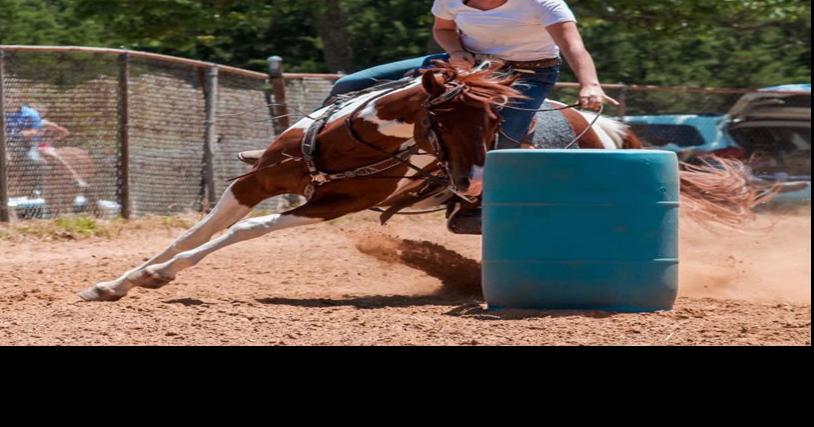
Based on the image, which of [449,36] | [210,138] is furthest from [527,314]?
[210,138]

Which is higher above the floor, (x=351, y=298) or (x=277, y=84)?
(x=277, y=84)

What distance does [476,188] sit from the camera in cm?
694

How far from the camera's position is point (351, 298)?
8.12 meters

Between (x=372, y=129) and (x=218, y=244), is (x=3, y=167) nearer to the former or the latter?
(x=218, y=244)

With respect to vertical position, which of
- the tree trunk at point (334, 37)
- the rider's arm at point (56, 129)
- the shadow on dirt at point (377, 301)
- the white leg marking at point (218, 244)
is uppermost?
the tree trunk at point (334, 37)

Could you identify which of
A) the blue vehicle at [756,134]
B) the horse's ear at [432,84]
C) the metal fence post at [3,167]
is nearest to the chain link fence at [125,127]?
the metal fence post at [3,167]

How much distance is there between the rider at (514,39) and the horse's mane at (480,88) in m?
0.16

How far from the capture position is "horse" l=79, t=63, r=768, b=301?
6.91 meters

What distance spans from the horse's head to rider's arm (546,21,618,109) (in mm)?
358

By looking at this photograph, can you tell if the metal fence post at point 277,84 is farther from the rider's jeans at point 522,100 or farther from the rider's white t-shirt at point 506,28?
the rider's white t-shirt at point 506,28

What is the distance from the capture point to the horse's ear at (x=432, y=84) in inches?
271

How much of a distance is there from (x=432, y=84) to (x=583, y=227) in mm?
1185
